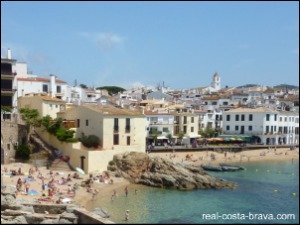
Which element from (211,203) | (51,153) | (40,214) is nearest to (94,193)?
(211,203)

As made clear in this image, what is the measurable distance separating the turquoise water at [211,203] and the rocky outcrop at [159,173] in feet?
3.06

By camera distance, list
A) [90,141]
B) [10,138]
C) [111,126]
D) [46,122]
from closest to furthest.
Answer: [10,138] < [90,141] < [111,126] < [46,122]

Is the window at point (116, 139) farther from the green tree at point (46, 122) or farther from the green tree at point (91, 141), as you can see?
the green tree at point (46, 122)

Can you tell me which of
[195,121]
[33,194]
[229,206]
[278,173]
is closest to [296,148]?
[195,121]

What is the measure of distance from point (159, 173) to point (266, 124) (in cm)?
2289

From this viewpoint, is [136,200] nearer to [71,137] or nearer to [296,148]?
[71,137]

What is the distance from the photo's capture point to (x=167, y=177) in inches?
1169

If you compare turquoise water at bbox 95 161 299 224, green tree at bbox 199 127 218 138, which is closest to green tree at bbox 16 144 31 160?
turquoise water at bbox 95 161 299 224

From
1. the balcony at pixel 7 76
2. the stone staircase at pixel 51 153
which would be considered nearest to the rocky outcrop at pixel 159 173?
the stone staircase at pixel 51 153

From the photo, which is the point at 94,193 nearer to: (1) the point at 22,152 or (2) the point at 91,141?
(2) the point at 91,141

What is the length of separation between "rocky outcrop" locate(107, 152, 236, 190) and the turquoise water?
0.93 meters

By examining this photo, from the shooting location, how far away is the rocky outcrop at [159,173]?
29.5 meters

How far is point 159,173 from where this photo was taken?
100 feet

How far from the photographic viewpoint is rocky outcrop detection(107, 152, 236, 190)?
1160 inches
